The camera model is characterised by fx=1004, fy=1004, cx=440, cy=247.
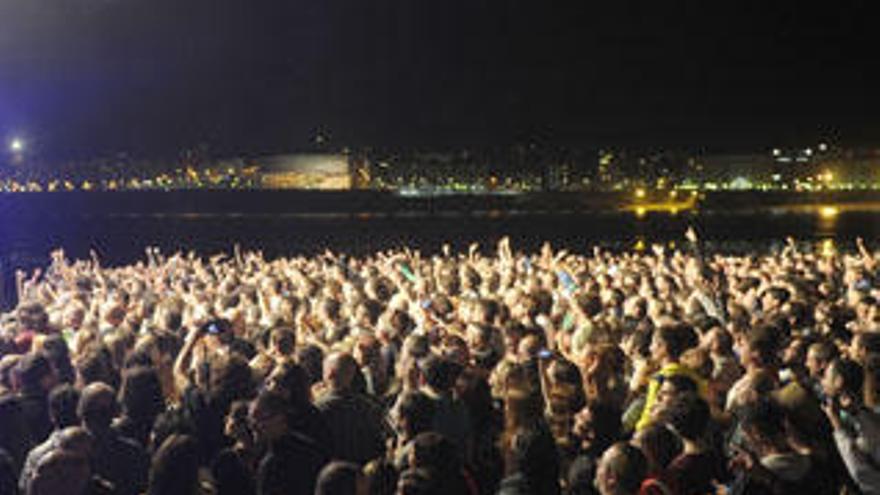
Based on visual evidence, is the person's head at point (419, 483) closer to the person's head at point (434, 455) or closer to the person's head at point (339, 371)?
the person's head at point (434, 455)

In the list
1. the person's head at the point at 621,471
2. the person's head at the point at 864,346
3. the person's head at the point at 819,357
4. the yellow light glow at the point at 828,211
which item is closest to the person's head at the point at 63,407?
the person's head at the point at 621,471

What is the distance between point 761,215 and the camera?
4469cm

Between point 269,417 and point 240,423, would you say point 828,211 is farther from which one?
point 269,417

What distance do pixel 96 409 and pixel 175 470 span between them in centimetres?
87

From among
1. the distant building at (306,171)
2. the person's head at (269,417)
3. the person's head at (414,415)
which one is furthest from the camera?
the distant building at (306,171)

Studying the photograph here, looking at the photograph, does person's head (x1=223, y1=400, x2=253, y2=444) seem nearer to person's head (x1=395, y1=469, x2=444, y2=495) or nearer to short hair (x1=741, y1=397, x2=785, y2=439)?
person's head (x1=395, y1=469, x2=444, y2=495)

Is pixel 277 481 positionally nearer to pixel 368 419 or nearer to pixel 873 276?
pixel 368 419

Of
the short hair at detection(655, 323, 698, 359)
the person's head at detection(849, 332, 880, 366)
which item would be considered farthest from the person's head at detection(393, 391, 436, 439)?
the person's head at detection(849, 332, 880, 366)

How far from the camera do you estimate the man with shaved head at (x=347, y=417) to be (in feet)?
18.4

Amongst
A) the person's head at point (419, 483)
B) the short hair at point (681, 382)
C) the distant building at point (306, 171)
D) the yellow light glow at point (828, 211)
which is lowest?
the yellow light glow at point (828, 211)

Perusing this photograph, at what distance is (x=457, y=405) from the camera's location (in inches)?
226

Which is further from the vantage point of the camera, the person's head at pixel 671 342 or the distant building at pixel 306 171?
the distant building at pixel 306 171

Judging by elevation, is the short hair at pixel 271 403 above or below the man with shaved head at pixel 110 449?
above

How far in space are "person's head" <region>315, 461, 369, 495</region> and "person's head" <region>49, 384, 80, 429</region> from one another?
2.08 m
